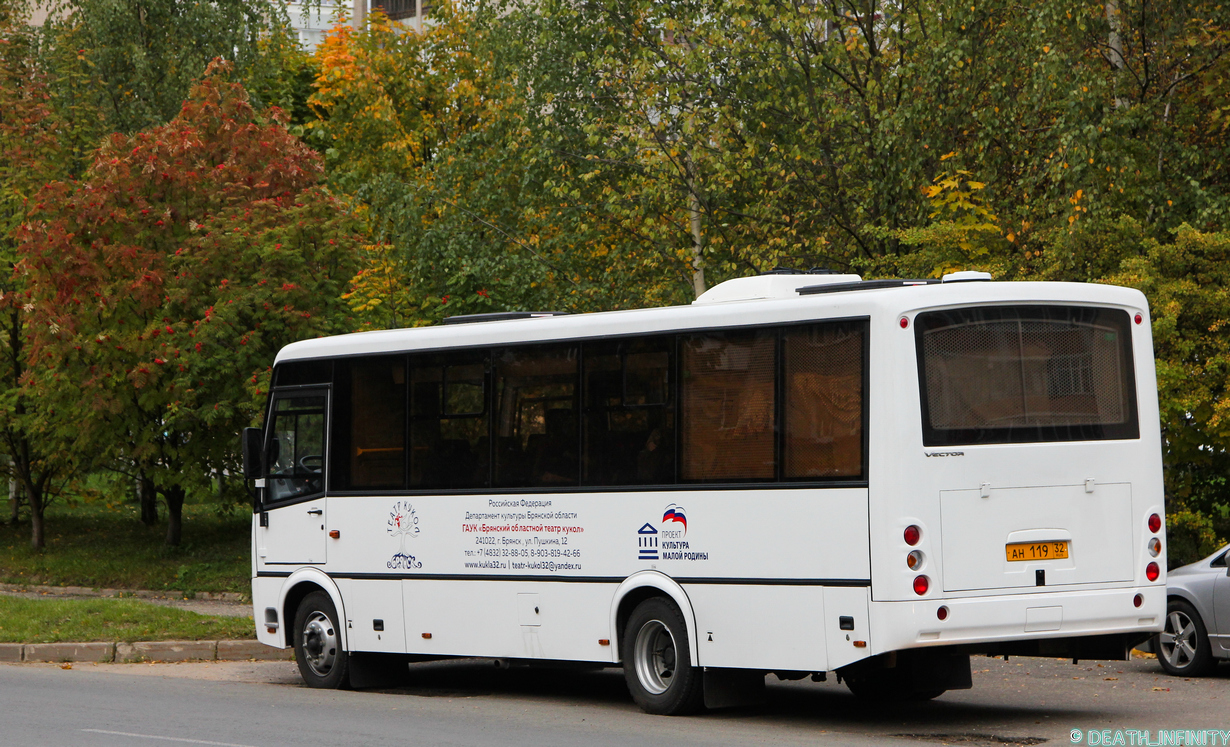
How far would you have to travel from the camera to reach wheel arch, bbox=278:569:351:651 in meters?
13.9

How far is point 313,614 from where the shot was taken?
1429 cm

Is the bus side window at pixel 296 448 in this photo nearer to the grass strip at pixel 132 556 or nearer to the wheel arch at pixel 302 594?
the wheel arch at pixel 302 594

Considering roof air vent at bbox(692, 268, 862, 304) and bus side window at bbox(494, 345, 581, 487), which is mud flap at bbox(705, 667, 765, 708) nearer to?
bus side window at bbox(494, 345, 581, 487)

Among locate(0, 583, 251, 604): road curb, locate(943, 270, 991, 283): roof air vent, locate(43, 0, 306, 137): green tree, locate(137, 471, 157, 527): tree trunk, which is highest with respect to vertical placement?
locate(43, 0, 306, 137): green tree

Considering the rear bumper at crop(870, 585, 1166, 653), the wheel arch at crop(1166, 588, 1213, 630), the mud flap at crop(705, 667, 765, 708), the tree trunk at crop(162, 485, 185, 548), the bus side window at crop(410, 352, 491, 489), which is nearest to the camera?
the rear bumper at crop(870, 585, 1166, 653)

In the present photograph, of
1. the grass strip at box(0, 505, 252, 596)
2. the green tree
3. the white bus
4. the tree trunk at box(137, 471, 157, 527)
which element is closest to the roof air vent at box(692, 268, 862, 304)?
the white bus

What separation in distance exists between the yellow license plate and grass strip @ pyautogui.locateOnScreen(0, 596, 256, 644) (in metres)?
9.23

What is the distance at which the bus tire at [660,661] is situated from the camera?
37.0ft

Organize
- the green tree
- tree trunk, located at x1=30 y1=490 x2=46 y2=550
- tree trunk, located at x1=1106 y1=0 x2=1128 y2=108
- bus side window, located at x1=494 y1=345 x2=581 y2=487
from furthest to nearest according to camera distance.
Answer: the green tree
tree trunk, located at x1=30 y1=490 x2=46 y2=550
tree trunk, located at x1=1106 y1=0 x2=1128 y2=108
bus side window, located at x1=494 y1=345 x2=581 y2=487

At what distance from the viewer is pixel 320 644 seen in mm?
14125

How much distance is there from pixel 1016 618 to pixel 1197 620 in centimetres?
449

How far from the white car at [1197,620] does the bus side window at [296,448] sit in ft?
25.5

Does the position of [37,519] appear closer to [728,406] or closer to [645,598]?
[645,598]

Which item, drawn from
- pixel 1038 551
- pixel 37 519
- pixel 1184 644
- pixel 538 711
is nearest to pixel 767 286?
pixel 1038 551
